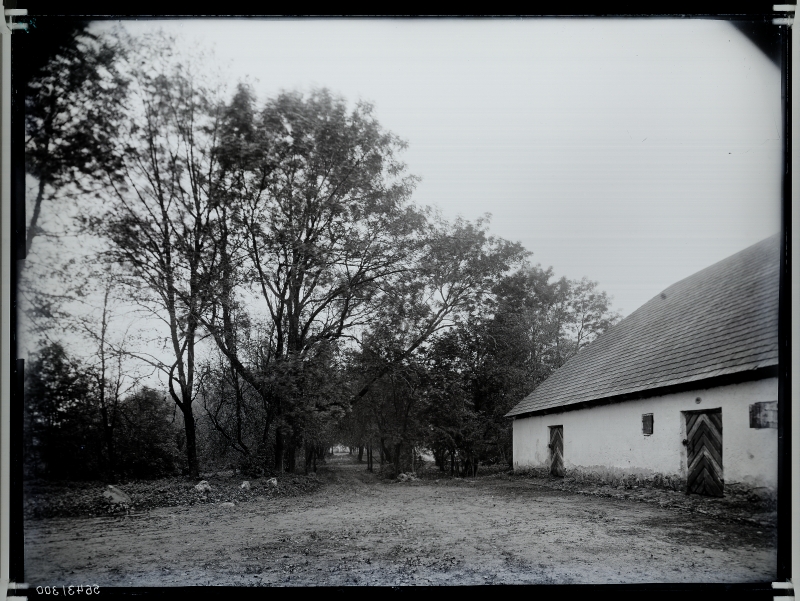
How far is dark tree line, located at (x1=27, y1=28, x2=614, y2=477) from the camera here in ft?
13.9

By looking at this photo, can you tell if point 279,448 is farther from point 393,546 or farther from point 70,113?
point 70,113

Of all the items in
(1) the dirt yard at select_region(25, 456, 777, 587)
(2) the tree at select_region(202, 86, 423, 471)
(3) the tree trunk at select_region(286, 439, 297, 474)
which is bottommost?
(1) the dirt yard at select_region(25, 456, 777, 587)

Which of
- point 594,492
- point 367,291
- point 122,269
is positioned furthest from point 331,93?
point 594,492

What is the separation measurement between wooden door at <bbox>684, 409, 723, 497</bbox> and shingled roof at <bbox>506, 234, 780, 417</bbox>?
38 cm

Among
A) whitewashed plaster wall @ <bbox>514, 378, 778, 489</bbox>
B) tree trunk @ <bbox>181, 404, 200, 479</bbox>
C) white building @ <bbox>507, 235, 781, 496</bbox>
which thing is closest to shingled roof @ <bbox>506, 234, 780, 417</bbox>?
white building @ <bbox>507, 235, 781, 496</bbox>

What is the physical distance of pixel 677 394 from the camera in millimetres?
5098

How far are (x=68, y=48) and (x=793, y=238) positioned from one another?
5.59 m

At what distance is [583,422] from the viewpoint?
5539 millimetres

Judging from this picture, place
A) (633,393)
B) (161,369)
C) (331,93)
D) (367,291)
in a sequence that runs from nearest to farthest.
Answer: (331,93), (161,369), (367,291), (633,393)

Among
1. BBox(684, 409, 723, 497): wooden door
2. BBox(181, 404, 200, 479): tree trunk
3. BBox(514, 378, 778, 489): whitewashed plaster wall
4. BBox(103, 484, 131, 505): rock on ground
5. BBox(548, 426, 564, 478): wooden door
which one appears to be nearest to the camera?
BBox(103, 484, 131, 505): rock on ground

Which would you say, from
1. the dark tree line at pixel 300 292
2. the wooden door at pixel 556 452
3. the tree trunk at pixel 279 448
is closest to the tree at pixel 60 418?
the dark tree line at pixel 300 292

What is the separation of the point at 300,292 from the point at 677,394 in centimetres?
396

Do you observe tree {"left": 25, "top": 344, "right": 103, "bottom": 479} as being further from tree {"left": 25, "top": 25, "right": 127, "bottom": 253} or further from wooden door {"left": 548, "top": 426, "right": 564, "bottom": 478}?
wooden door {"left": 548, "top": 426, "right": 564, "bottom": 478}

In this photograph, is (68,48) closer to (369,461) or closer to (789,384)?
(369,461)
